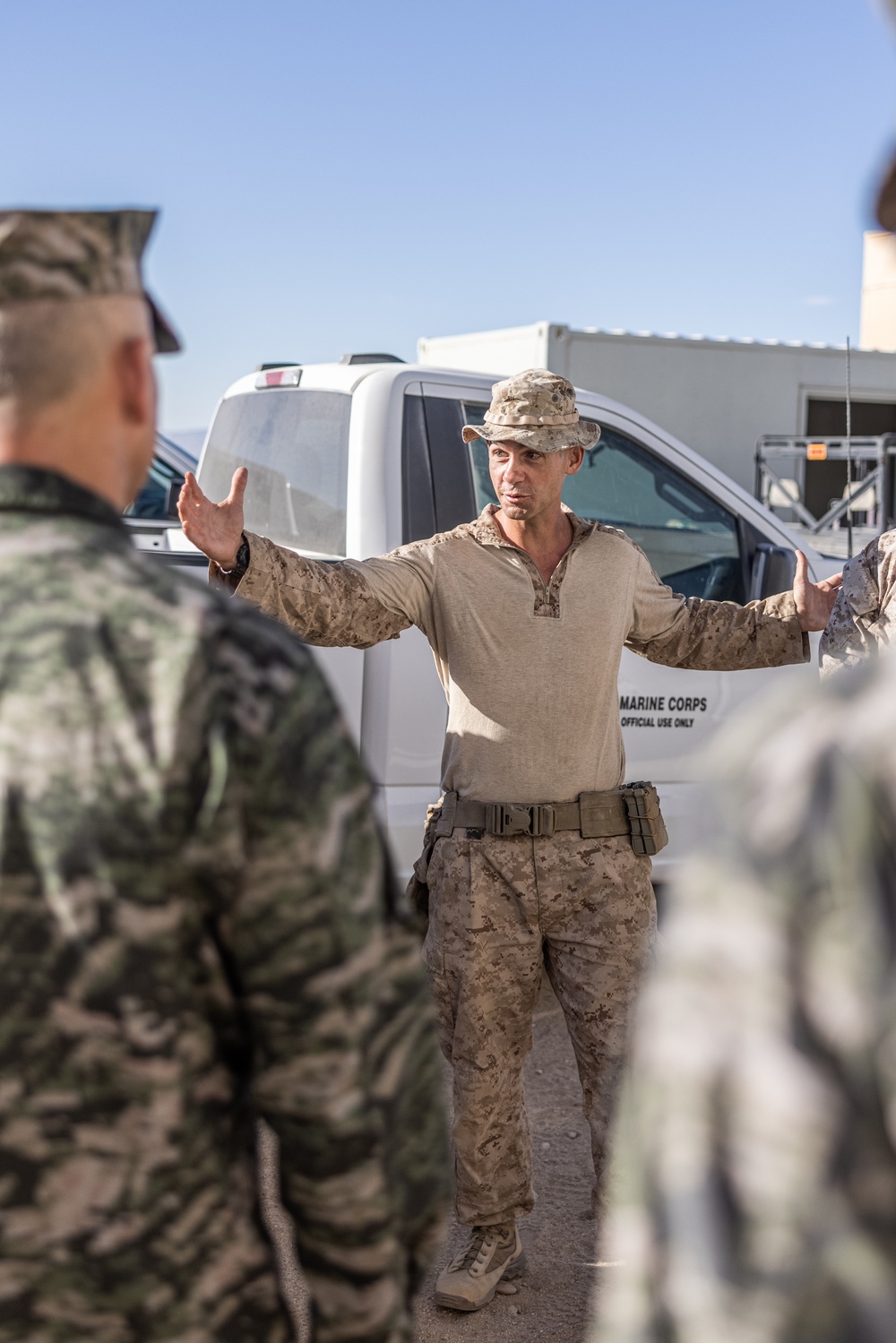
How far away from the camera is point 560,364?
1336 cm

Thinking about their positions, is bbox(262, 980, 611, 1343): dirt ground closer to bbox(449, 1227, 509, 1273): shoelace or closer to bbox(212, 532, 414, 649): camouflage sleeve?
bbox(449, 1227, 509, 1273): shoelace

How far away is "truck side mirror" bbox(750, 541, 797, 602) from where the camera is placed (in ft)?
15.3

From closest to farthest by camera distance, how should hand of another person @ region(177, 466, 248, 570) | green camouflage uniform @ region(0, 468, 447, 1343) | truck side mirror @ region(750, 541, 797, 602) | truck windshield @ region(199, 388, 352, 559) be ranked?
green camouflage uniform @ region(0, 468, 447, 1343) < hand of another person @ region(177, 466, 248, 570) < truck side mirror @ region(750, 541, 797, 602) < truck windshield @ region(199, 388, 352, 559)

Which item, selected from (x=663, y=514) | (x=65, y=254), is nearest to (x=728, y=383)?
(x=663, y=514)

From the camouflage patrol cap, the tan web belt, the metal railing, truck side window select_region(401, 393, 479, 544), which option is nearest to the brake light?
truck side window select_region(401, 393, 479, 544)

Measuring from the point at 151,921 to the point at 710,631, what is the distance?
2555 mm

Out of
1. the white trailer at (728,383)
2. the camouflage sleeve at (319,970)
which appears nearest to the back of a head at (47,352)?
the camouflage sleeve at (319,970)

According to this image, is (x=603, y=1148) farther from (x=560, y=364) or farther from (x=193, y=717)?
(x=560, y=364)

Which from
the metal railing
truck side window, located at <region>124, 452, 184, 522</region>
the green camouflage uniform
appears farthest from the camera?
the metal railing

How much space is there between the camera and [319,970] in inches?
52.1

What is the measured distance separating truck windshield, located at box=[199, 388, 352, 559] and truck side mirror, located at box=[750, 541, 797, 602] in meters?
1.38

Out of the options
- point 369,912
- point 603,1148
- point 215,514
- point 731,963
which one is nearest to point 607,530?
point 215,514

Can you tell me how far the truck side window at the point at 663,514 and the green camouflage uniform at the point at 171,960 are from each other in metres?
3.86

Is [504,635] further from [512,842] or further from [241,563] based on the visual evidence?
[241,563]
